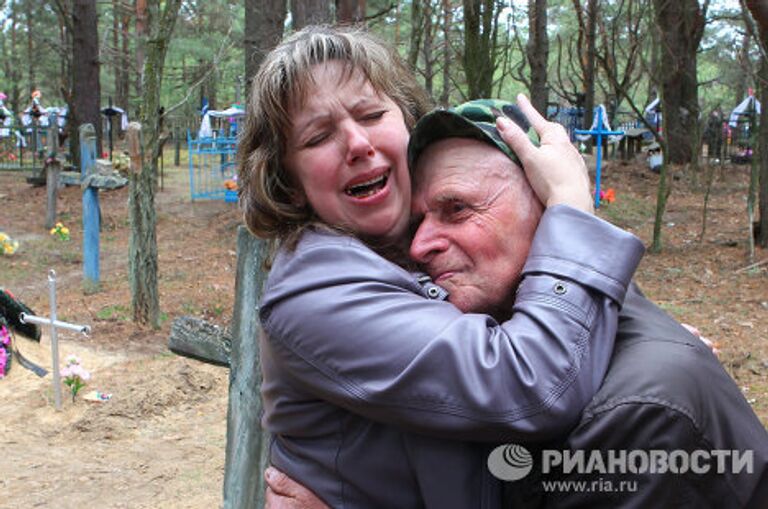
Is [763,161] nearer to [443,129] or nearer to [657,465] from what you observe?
[443,129]

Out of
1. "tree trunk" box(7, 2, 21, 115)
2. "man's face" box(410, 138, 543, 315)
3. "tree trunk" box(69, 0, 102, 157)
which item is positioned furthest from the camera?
"tree trunk" box(7, 2, 21, 115)

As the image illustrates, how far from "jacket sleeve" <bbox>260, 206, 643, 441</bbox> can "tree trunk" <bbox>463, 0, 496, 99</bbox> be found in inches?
371

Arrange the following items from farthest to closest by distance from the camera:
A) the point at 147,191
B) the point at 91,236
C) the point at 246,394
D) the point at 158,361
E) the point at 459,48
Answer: the point at 459,48 < the point at 91,236 < the point at 147,191 < the point at 158,361 < the point at 246,394

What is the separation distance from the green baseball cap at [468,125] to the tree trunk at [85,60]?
18.4 m

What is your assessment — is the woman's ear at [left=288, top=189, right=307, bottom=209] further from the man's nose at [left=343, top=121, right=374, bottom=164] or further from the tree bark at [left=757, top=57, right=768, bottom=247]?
the tree bark at [left=757, top=57, right=768, bottom=247]

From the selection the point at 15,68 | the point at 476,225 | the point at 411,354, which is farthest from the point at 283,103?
the point at 15,68

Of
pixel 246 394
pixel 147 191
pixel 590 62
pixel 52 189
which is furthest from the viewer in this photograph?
pixel 590 62

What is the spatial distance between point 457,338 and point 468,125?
0.48m

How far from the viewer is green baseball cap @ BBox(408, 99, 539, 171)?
160 cm

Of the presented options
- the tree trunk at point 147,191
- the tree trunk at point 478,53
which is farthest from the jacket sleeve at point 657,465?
the tree trunk at point 478,53

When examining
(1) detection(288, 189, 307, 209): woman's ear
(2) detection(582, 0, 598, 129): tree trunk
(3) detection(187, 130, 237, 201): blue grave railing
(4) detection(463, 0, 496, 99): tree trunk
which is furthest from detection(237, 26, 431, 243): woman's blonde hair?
(3) detection(187, 130, 237, 201): blue grave railing

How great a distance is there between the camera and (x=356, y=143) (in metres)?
1.63

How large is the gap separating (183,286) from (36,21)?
105 ft

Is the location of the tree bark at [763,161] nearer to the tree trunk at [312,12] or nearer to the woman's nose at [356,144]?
the tree trunk at [312,12]
